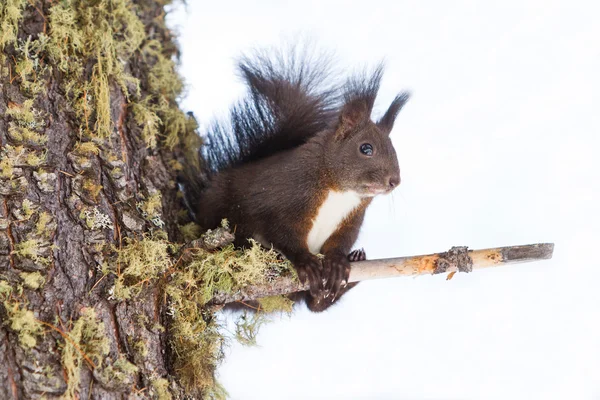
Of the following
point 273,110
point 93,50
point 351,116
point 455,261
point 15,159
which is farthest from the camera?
point 273,110

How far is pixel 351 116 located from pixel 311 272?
71 centimetres

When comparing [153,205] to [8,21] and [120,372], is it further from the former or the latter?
[8,21]

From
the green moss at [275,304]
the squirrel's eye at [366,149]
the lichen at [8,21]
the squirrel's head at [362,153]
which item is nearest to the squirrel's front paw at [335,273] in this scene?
the green moss at [275,304]

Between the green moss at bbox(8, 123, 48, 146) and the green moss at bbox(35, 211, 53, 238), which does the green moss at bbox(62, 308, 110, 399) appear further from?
the green moss at bbox(8, 123, 48, 146)

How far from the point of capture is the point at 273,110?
291cm

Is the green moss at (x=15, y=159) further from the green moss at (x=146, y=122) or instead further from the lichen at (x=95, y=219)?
the green moss at (x=146, y=122)

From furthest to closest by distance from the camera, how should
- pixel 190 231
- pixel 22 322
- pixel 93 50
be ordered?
1. pixel 190 231
2. pixel 93 50
3. pixel 22 322

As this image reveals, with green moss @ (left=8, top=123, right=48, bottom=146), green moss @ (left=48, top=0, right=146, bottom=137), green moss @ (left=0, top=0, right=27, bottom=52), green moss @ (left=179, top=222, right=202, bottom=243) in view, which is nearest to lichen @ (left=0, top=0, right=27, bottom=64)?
green moss @ (left=0, top=0, right=27, bottom=52)

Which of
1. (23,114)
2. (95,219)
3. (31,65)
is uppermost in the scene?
(31,65)

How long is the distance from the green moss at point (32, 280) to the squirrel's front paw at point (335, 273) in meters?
1.00

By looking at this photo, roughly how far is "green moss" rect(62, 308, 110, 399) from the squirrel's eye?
123 cm

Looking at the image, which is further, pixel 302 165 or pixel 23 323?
pixel 302 165

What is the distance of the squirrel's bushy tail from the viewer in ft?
9.42

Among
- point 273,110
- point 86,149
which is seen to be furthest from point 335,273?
point 86,149
